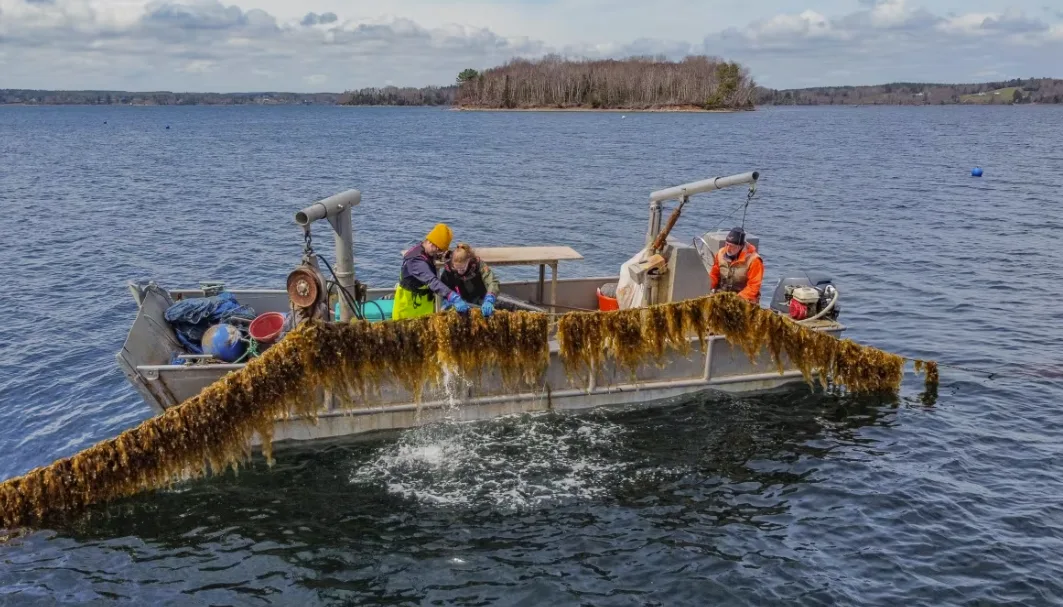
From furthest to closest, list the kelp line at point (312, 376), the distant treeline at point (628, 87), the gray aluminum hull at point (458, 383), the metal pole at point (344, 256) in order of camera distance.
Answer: the distant treeline at point (628, 87) < the gray aluminum hull at point (458, 383) < the metal pole at point (344, 256) < the kelp line at point (312, 376)

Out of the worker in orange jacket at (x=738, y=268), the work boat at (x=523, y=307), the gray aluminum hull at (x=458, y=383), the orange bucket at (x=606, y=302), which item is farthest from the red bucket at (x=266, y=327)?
the worker in orange jacket at (x=738, y=268)

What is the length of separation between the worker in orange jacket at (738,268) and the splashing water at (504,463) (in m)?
3.56

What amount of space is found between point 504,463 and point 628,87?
173 m

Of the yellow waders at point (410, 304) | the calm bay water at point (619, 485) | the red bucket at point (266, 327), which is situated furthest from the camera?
the red bucket at point (266, 327)

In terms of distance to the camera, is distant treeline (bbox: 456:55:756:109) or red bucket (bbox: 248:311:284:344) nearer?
red bucket (bbox: 248:311:284:344)

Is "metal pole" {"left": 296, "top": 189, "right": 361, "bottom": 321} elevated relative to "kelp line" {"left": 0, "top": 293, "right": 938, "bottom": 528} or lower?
elevated

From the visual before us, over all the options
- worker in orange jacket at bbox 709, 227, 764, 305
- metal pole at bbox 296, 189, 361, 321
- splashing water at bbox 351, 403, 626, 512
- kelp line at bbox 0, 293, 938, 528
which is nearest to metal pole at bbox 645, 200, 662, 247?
worker in orange jacket at bbox 709, 227, 764, 305

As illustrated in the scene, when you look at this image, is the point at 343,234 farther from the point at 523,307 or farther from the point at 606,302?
the point at 606,302

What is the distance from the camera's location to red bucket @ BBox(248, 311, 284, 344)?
43.4 ft

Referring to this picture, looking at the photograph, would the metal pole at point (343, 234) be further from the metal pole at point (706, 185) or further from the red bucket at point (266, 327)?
the metal pole at point (706, 185)

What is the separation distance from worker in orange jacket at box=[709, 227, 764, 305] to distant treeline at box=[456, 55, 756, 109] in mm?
165415

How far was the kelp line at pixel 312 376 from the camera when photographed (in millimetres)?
10750

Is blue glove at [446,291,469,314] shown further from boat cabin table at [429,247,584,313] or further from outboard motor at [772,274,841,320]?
outboard motor at [772,274,841,320]

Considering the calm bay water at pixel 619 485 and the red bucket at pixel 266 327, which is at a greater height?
the red bucket at pixel 266 327
